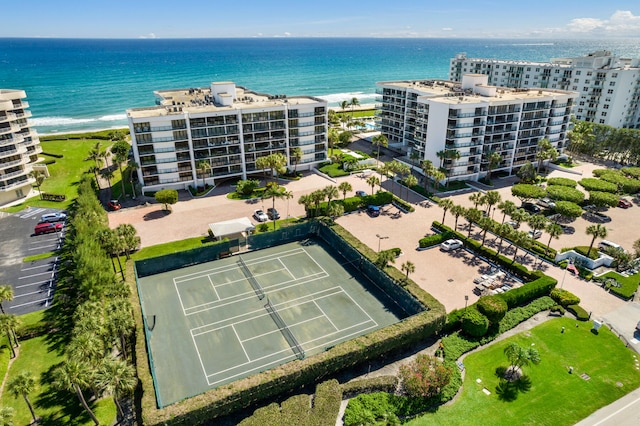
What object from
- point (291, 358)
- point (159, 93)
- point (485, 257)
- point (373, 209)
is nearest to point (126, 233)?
point (291, 358)

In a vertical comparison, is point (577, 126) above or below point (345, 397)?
above

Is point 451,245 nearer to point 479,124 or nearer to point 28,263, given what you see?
point 479,124

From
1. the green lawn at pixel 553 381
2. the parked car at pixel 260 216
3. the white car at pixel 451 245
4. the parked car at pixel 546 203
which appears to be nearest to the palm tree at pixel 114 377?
the green lawn at pixel 553 381

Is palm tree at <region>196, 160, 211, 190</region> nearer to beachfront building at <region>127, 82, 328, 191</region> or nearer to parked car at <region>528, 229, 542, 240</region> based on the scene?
beachfront building at <region>127, 82, 328, 191</region>

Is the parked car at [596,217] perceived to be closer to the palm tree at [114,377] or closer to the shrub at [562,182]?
the shrub at [562,182]

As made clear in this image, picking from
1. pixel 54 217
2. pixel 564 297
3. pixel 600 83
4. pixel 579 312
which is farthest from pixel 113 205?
pixel 600 83

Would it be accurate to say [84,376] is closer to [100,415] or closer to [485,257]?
[100,415]
